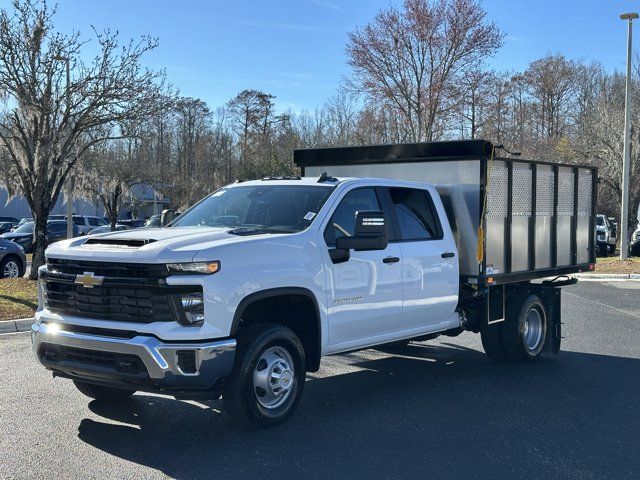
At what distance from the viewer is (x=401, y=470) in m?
4.88

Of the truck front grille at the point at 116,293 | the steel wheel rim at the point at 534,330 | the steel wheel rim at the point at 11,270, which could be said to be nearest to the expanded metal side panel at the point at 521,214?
the steel wheel rim at the point at 534,330

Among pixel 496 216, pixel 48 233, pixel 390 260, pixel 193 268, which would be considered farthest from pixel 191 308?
pixel 48 233

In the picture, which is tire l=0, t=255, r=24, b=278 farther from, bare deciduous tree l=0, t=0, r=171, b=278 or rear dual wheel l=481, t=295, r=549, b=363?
rear dual wheel l=481, t=295, r=549, b=363

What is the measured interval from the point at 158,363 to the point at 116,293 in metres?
0.67

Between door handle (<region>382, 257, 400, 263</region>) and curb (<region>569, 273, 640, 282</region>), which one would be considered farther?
curb (<region>569, 273, 640, 282</region>)

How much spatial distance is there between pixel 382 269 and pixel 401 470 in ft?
6.90

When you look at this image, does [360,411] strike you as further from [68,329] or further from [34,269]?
[34,269]

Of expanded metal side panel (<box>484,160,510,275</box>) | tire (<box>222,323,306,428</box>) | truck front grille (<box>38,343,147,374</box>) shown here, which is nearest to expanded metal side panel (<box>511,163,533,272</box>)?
expanded metal side panel (<box>484,160,510,275</box>)

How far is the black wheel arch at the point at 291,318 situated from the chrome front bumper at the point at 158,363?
0.81 feet

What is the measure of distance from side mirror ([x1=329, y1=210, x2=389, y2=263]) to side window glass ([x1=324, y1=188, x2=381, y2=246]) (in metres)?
0.14

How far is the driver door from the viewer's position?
6.09 metres

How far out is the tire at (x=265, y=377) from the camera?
544 centimetres

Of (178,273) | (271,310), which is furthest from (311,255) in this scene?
(178,273)

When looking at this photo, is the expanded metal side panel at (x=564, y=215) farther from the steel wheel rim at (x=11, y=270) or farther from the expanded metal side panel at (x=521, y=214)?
the steel wheel rim at (x=11, y=270)
